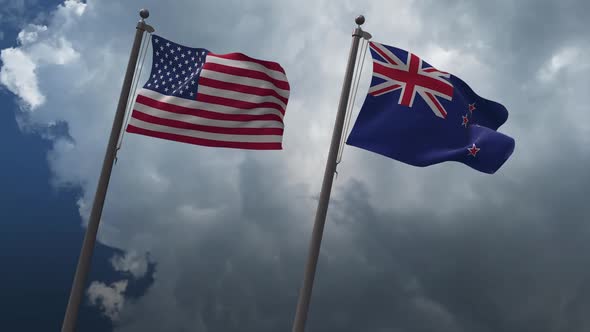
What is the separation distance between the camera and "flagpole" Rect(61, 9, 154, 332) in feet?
69.8

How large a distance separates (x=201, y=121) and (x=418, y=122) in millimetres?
7116

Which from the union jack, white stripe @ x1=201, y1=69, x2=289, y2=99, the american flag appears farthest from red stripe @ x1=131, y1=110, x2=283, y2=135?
the union jack

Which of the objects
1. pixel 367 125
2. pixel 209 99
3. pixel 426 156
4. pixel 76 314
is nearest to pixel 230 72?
pixel 209 99

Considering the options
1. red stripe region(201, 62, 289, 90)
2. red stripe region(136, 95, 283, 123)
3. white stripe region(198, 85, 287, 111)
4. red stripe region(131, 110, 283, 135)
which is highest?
red stripe region(201, 62, 289, 90)

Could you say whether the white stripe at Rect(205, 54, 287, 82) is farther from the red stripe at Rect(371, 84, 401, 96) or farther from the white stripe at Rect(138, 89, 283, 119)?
the red stripe at Rect(371, 84, 401, 96)

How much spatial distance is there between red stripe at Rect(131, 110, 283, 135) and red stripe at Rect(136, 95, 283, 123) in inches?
14.1

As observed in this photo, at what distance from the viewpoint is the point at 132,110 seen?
22.4 metres

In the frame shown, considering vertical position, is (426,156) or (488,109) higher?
(488,109)

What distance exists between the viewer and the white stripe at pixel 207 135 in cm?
2236

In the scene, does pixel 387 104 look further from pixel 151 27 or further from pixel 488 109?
pixel 151 27

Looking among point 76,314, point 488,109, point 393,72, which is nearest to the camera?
point 76,314

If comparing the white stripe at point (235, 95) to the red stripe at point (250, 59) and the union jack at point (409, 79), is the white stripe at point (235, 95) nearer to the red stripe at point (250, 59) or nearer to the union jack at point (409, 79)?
the red stripe at point (250, 59)

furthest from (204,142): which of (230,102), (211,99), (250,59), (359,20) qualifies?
(359,20)

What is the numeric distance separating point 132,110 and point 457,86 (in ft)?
36.0
